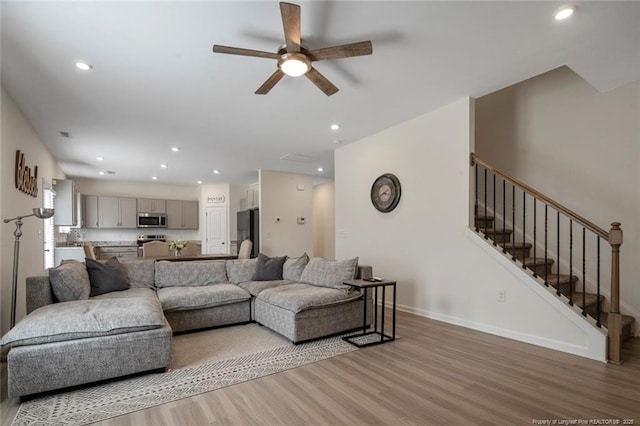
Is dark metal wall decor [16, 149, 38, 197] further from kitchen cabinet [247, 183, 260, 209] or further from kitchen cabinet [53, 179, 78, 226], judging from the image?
kitchen cabinet [247, 183, 260, 209]

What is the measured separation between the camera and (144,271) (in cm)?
411

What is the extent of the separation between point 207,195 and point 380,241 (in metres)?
6.46

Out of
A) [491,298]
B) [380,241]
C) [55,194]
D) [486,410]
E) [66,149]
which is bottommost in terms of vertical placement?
[486,410]

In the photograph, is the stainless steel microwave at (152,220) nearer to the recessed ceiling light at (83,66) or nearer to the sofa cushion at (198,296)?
the sofa cushion at (198,296)

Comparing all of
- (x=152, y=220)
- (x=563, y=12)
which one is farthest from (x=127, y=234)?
(x=563, y=12)

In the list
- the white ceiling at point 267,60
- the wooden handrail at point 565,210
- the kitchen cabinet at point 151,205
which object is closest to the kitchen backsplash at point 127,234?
the kitchen cabinet at point 151,205

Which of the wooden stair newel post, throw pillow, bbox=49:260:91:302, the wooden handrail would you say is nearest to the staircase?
the wooden stair newel post

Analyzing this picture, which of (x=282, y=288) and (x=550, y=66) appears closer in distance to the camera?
(x=550, y=66)

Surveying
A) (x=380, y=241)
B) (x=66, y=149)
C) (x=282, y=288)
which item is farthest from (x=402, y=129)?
(x=66, y=149)

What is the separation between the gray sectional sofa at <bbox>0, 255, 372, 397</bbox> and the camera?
7.32ft

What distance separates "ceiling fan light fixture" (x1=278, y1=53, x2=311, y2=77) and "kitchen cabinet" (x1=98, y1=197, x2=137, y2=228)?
798cm

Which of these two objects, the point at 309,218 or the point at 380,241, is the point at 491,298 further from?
the point at 309,218

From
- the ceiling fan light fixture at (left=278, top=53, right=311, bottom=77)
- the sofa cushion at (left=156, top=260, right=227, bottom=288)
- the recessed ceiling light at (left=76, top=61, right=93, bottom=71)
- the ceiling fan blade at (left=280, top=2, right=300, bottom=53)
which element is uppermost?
the recessed ceiling light at (left=76, top=61, right=93, bottom=71)

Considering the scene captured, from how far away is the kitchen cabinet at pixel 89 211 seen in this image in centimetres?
825
